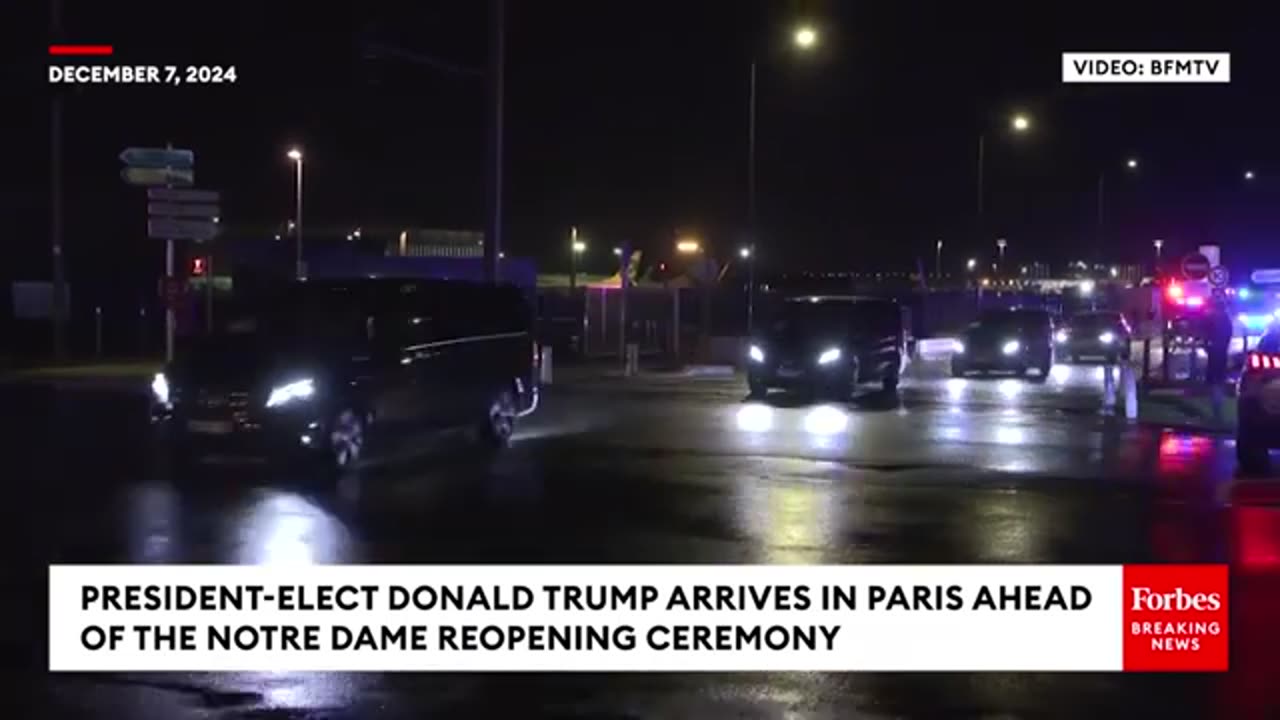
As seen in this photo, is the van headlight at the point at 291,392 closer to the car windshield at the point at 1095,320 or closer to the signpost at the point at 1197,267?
the signpost at the point at 1197,267

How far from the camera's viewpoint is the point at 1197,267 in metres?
32.4

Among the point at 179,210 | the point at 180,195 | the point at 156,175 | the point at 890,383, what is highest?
the point at 156,175

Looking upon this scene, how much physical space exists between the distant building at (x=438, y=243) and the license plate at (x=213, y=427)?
48.5 m

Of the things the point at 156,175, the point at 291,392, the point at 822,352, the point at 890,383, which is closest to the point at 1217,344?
the point at 890,383

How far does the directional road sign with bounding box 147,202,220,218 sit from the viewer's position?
122 feet

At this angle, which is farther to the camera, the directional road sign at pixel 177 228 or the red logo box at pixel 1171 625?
the directional road sign at pixel 177 228

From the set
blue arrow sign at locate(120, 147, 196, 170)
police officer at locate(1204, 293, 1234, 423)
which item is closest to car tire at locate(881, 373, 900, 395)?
police officer at locate(1204, 293, 1234, 423)

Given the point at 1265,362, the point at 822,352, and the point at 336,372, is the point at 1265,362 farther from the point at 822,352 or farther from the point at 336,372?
the point at 822,352

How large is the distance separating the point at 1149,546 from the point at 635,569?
4304 mm

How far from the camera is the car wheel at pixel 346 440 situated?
17453mm

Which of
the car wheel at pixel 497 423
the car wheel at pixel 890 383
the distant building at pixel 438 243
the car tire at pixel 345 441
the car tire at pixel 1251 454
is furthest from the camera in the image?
the distant building at pixel 438 243

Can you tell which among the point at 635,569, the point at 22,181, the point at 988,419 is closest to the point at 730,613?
the point at 635,569

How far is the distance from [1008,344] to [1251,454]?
21.4 metres

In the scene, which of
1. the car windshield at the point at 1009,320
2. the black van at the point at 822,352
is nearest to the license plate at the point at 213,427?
the black van at the point at 822,352
